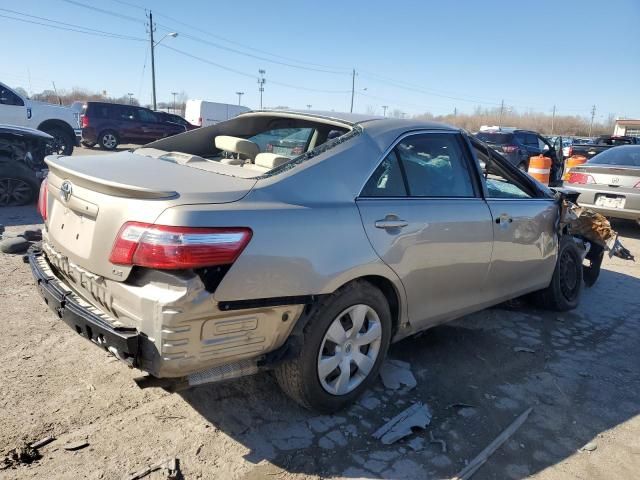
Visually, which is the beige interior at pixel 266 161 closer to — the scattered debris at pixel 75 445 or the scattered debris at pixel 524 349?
the scattered debris at pixel 75 445

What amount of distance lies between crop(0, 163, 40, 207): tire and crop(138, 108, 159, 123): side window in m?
13.3

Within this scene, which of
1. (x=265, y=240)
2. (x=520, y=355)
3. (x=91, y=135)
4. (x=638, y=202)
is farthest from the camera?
(x=91, y=135)

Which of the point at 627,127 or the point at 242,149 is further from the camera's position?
Answer: the point at 627,127

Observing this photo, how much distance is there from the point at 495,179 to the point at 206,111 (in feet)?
93.7

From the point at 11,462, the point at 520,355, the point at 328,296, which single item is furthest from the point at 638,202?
the point at 11,462

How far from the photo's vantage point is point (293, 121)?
388 cm

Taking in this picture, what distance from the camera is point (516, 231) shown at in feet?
12.7

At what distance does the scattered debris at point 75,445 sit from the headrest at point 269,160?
1.80 metres

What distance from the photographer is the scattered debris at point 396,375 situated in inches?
130

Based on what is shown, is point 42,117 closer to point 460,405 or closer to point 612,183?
point 612,183

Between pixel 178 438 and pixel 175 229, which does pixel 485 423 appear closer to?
pixel 178 438

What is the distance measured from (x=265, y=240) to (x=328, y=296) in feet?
1.75

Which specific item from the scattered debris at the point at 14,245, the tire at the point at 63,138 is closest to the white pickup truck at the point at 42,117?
the tire at the point at 63,138

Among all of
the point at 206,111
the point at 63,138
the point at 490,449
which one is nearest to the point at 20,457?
the point at 490,449
